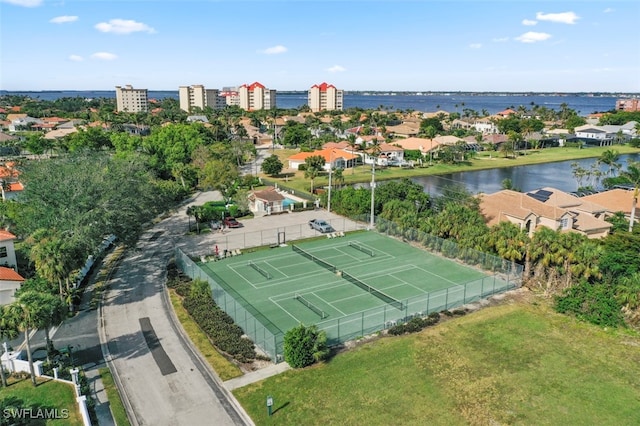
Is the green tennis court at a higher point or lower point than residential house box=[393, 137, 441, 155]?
lower

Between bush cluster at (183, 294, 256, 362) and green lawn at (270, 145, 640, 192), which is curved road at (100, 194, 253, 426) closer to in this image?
bush cluster at (183, 294, 256, 362)

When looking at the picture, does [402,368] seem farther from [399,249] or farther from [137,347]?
[399,249]

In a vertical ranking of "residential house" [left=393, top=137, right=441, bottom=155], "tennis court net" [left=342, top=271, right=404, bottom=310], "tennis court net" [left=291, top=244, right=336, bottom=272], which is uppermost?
"residential house" [left=393, top=137, right=441, bottom=155]

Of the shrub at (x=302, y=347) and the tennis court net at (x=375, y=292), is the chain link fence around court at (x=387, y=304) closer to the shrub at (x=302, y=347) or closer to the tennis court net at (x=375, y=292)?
the tennis court net at (x=375, y=292)

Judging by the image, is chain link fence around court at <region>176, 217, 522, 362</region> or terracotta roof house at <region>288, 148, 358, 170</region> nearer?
chain link fence around court at <region>176, 217, 522, 362</region>

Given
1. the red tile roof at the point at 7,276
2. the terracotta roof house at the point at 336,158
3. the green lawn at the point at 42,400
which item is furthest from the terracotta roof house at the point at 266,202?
the green lawn at the point at 42,400

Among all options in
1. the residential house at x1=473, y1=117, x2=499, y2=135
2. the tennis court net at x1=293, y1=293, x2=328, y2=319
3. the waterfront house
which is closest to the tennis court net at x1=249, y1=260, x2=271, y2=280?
the tennis court net at x1=293, y1=293, x2=328, y2=319
